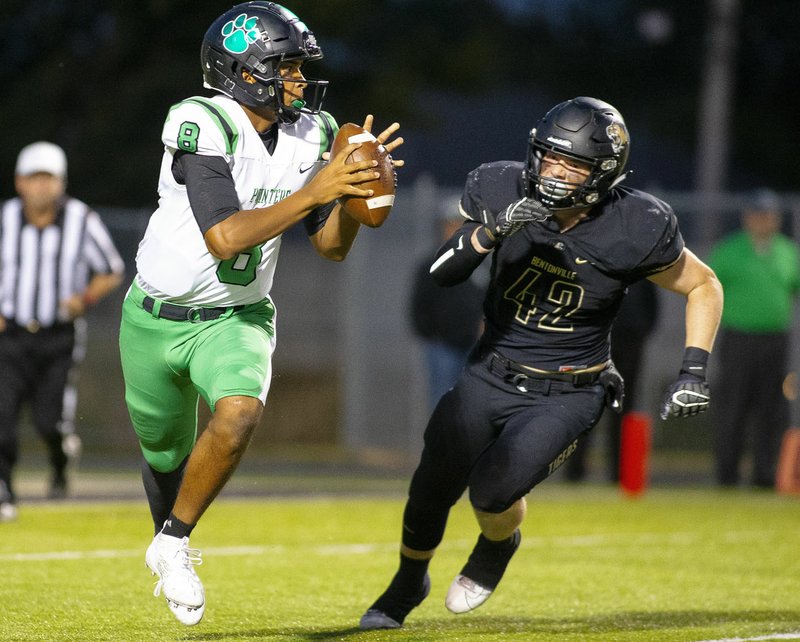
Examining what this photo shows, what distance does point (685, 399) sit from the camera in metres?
5.16

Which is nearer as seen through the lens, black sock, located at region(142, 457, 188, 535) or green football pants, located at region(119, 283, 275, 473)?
green football pants, located at region(119, 283, 275, 473)

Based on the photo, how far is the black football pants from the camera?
5246 millimetres

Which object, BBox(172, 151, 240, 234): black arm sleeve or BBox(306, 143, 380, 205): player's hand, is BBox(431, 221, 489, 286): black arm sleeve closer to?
BBox(306, 143, 380, 205): player's hand

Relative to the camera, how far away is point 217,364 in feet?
16.3

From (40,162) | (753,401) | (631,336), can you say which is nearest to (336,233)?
(40,162)

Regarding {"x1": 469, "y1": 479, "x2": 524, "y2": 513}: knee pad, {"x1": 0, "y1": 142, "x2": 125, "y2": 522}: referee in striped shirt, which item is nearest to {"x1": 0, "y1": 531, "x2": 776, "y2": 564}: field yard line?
{"x1": 0, "y1": 142, "x2": 125, "y2": 522}: referee in striped shirt

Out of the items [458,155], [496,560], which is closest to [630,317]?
[496,560]

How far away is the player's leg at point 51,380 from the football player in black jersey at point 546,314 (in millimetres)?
4068

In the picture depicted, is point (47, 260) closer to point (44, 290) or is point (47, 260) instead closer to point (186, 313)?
point (44, 290)

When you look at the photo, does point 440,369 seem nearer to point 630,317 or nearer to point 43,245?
point 630,317

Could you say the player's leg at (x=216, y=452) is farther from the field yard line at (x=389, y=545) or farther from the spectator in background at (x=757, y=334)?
the spectator in background at (x=757, y=334)

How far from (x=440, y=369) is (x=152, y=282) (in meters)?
6.12

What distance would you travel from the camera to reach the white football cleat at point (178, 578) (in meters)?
4.81

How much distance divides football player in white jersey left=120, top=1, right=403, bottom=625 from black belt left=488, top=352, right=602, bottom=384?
684 mm
